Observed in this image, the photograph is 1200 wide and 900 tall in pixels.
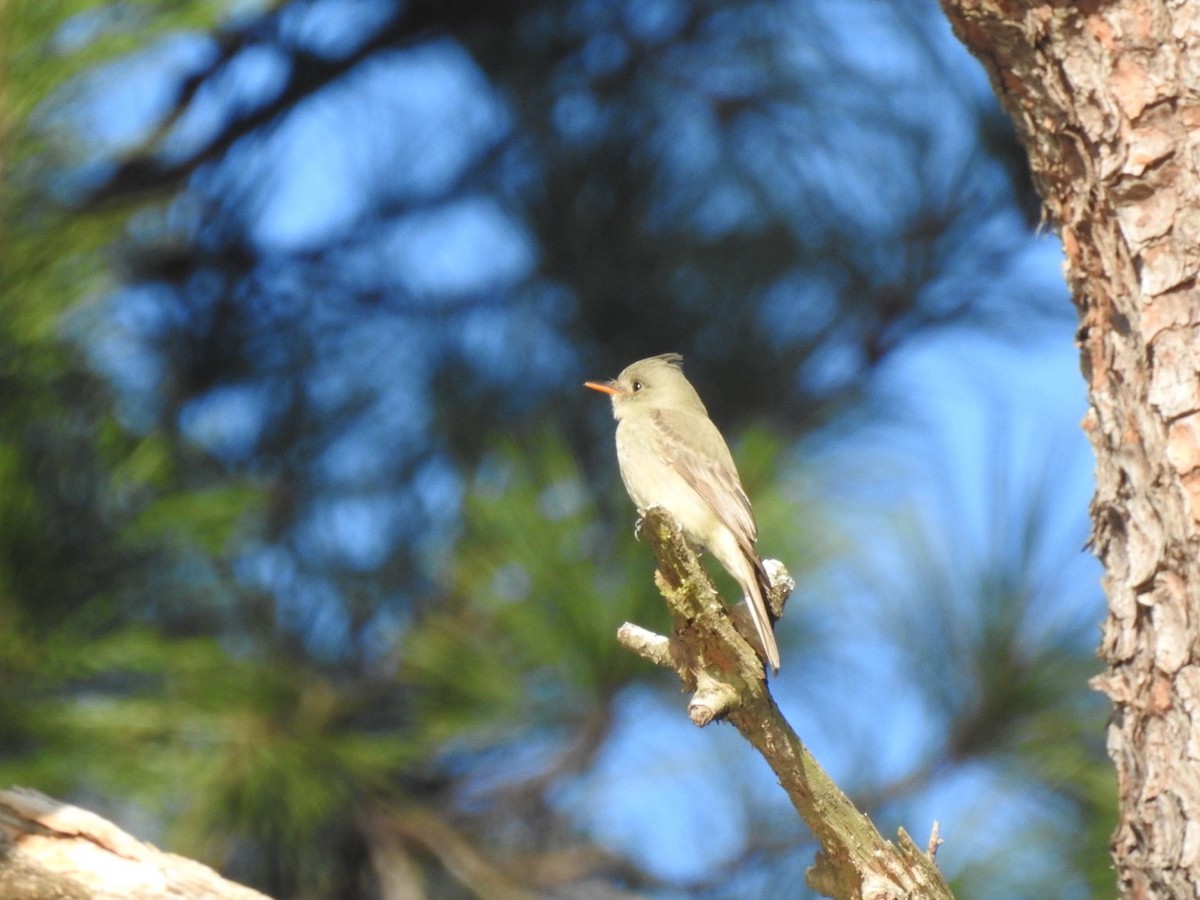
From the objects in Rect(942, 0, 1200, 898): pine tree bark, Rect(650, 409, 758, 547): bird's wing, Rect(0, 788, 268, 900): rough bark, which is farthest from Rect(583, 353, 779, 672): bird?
Rect(0, 788, 268, 900): rough bark

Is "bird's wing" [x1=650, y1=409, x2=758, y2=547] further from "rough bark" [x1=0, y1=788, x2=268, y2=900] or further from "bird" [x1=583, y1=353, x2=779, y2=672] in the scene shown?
"rough bark" [x1=0, y1=788, x2=268, y2=900]

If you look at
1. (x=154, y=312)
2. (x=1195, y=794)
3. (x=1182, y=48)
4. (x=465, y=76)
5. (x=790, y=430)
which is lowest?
(x=1195, y=794)

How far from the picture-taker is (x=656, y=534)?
228 cm

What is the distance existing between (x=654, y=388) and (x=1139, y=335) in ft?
4.10

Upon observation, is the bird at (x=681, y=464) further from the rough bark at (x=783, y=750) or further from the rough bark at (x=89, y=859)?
the rough bark at (x=89, y=859)

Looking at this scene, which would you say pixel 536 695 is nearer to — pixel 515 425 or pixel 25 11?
pixel 515 425

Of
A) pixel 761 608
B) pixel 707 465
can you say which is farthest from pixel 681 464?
pixel 761 608

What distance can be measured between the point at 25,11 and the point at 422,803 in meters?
1.84

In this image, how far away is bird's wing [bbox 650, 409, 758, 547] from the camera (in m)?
3.14

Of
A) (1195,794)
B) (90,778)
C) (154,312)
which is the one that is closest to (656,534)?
(1195,794)

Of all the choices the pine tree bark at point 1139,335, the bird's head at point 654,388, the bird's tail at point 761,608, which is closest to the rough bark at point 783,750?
the bird's tail at point 761,608

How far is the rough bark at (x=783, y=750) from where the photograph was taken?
2.18m

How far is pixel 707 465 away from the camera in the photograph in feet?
11.1

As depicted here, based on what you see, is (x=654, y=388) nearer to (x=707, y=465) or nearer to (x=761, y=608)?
(x=707, y=465)
